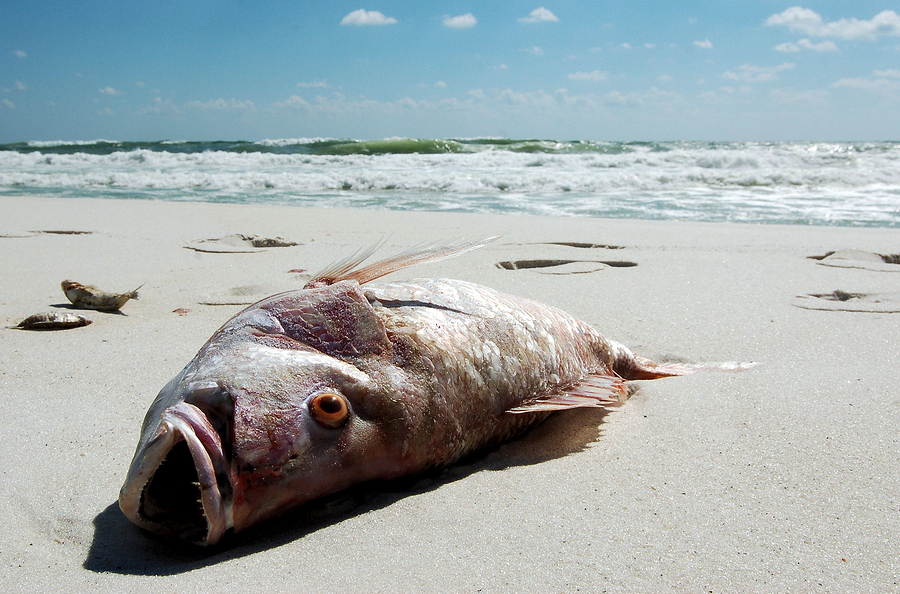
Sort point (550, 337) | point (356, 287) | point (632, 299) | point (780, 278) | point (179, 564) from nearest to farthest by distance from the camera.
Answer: point (179, 564), point (356, 287), point (550, 337), point (632, 299), point (780, 278)

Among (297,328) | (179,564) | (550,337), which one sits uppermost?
(297,328)

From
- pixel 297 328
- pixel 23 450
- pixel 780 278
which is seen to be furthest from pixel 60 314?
pixel 780 278

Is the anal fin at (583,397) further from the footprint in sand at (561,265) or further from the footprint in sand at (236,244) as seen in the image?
the footprint in sand at (236,244)

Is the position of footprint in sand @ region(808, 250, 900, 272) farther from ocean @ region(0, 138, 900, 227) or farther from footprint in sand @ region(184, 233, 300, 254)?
footprint in sand @ region(184, 233, 300, 254)

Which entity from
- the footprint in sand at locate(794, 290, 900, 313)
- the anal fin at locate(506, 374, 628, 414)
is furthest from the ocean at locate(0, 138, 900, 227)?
the anal fin at locate(506, 374, 628, 414)

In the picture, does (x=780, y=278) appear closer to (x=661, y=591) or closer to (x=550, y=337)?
(x=550, y=337)

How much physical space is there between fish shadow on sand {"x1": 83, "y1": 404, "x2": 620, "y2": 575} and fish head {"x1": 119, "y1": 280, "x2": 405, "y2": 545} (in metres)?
0.06

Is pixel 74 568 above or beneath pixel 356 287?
beneath

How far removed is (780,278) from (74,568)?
520 cm

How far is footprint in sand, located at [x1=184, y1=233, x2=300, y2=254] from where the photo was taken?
6496mm

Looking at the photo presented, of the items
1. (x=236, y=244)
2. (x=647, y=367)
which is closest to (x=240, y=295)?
(x=236, y=244)

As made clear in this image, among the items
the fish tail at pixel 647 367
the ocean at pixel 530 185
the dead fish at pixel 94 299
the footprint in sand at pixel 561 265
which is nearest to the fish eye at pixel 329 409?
the fish tail at pixel 647 367

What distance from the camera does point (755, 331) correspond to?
401 cm

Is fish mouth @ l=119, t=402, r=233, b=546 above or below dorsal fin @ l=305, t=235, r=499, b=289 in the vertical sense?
below
